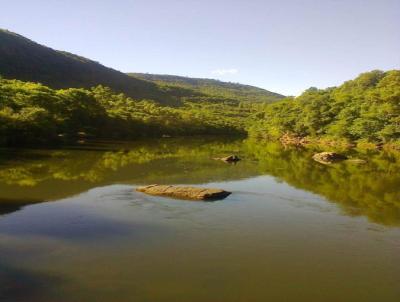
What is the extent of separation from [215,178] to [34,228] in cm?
2139

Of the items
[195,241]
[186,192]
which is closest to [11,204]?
[186,192]

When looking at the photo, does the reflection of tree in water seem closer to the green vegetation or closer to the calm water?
the calm water

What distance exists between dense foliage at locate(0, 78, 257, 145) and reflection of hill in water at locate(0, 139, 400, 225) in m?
8.02

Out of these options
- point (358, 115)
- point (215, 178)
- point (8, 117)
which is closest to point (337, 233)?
point (215, 178)

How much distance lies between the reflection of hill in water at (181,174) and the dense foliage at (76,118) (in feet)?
26.3

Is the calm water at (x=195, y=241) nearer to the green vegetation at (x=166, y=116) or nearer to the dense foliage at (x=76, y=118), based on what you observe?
the dense foliage at (x=76, y=118)

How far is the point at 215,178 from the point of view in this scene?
134ft

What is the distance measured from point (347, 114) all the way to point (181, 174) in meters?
60.9

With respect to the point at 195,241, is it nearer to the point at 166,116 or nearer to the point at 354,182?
the point at 354,182

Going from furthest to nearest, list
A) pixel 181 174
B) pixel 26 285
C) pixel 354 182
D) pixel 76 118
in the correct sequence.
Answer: pixel 76 118 → pixel 181 174 → pixel 354 182 → pixel 26 285

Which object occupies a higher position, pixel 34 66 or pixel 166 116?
pixel 34 66

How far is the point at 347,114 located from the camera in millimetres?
92938

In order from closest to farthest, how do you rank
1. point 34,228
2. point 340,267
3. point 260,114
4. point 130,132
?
point 340,267 → point 34,228 → point 130,132 → point 260,114

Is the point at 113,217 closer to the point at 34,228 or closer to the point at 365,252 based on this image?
the point at 34,228
